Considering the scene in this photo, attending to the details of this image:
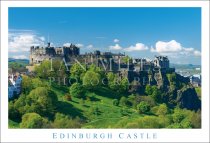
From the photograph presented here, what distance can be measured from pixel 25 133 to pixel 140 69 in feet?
7.21

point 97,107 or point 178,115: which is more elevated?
point 97,107

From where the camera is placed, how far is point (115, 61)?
11758 mm

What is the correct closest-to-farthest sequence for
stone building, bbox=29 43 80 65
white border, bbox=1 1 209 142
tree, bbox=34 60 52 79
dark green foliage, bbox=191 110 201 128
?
white border, bbox=1 1 209 142 < dark green foliage, bbox=191 110 201 128 < stone building, bbox=29 43 80 65 < tree, bbox=34 60 52 79

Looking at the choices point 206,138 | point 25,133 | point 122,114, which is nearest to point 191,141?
point 206,138

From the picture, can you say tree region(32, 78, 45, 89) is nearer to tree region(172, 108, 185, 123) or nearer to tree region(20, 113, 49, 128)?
tree region(20, 113, 49, 128)

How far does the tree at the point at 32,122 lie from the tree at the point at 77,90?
2.33ft

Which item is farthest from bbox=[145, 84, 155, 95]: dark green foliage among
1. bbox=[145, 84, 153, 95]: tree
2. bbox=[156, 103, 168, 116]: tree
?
bbox=[156, 103, 168, 116]: tree

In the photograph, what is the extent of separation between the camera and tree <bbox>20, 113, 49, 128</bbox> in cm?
1138

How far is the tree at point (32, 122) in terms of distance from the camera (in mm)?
11375

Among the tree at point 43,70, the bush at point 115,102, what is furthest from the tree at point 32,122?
the bush at point 115,102

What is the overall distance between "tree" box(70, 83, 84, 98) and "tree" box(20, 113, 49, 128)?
0.71m

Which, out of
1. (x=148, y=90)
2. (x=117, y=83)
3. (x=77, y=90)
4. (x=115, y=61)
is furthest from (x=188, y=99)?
(x=77, y=90)

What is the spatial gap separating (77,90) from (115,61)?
800mm

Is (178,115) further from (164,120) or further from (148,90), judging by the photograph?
(148,90)
